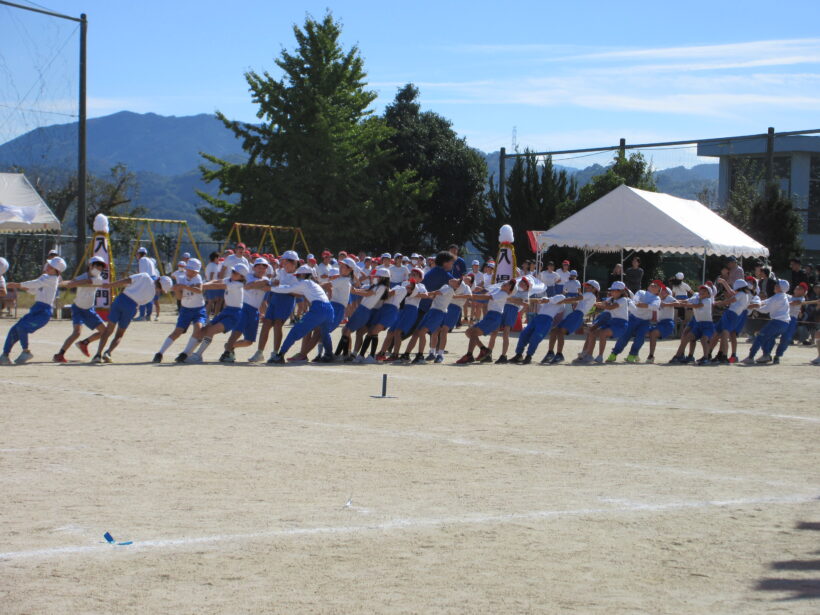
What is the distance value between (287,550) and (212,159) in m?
37.7

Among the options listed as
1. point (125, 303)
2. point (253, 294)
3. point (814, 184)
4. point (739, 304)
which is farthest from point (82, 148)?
point (814, 184)

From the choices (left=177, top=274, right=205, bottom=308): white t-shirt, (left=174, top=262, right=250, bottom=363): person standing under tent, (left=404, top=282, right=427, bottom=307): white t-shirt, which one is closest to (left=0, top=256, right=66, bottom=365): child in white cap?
(left=177, top=274, right=205, bottom=308): white t-shirt

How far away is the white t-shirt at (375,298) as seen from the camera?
1764 centimetres

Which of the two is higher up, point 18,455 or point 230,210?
point 230,210

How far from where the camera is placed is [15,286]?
53.7 feet

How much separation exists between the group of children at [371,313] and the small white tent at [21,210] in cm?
1236

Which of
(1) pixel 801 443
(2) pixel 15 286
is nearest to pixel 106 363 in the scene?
(2) pixel 15 286

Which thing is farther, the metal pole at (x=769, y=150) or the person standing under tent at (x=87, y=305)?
the metal pole at (x=769, y=150)

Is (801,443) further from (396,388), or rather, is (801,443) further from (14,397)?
(14,397)

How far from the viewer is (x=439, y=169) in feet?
156

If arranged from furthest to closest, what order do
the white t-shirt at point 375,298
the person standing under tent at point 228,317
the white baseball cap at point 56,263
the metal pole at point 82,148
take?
the metal pole at point 82,148 → the white t-shirt at point 375,298 → the person standing under tent at point 228,317 → the white baseball cap at point 56,263

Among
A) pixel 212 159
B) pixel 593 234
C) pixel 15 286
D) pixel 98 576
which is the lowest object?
pixel 98 576

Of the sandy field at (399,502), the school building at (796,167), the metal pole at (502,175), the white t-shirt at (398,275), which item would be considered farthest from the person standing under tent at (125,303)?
the school building at (796,167)

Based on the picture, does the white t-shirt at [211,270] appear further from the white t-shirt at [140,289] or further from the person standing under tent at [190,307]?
the white t-shirt at [140,289]
